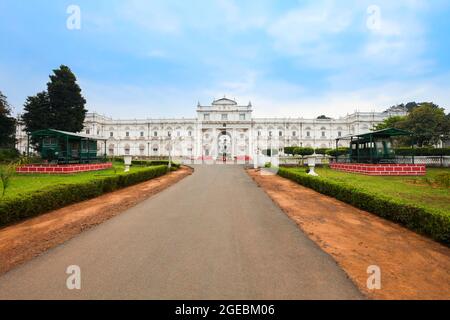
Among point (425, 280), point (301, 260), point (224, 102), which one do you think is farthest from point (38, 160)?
point (224, 102)

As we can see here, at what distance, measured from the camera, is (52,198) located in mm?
7926

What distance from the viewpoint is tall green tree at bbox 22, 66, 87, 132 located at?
125ft

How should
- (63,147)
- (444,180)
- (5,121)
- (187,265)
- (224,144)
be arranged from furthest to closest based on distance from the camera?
1. (224,144)
2. (5,121)
3. (63,147)
4. (444,180)
5. (187,265)

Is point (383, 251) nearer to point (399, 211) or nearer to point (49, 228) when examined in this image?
point (399, 211)

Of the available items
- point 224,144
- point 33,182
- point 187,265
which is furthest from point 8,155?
point 224,144

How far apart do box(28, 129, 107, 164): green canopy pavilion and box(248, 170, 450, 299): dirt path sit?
1989 cm

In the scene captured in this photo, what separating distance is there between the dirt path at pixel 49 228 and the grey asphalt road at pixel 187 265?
1.13 feet

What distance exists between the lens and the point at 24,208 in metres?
6.83

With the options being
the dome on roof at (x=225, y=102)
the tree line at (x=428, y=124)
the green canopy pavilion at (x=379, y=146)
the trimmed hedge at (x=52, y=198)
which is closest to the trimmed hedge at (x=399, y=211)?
the trimmed hedge at (x=52, y=198)

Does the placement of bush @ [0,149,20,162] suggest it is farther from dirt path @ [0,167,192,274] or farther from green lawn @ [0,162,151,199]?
dirt path @ [0,167,192,274]

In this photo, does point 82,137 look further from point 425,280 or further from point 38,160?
point 425,280

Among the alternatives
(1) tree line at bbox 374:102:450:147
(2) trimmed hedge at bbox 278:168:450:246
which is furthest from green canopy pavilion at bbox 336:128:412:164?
(1) tree line at bbox 374:102:450:147

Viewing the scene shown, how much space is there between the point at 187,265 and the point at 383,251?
3.84 metres
